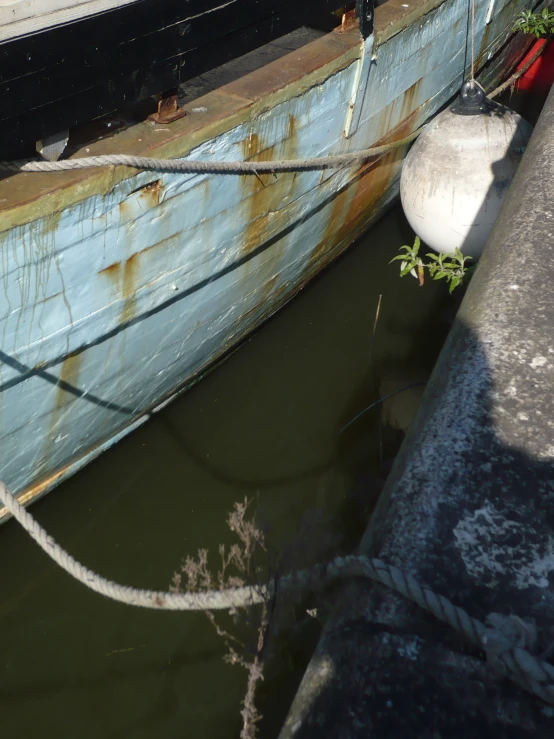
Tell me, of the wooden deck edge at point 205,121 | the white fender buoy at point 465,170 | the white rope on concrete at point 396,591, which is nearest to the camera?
the white rope on concrete at point 396,591

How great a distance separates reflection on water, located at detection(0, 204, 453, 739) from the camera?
2.83 m

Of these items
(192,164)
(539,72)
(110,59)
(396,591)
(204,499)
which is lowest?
(204,499)

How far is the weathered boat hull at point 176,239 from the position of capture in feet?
7.67

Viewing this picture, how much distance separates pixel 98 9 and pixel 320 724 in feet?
6.96

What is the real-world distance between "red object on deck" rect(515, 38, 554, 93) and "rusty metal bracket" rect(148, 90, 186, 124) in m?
5.94

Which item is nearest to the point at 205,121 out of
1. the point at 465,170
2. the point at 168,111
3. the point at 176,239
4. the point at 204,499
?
the point at 168,111

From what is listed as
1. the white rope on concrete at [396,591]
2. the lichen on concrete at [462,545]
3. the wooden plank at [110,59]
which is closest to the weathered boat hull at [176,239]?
the wooden plank at [110,59]

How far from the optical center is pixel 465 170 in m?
3.60

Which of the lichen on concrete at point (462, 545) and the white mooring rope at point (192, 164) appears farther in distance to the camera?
the white mooring rope at point (192, 164)

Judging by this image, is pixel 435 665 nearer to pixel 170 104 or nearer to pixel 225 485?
pixel 170 104

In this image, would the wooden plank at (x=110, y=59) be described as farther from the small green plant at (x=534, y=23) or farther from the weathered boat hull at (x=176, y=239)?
the small green plant at (x=534, y=23)

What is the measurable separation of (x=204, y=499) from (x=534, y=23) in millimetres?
5005

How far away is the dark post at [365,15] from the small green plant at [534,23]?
3097mm

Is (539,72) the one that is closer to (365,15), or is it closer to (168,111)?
(365,15)
